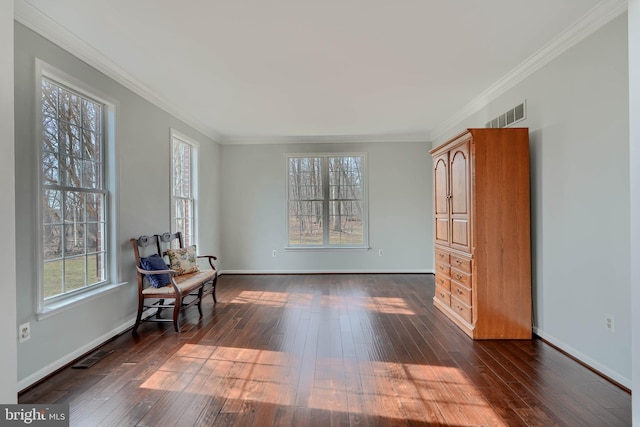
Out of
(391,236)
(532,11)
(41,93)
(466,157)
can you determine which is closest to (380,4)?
(532,11)

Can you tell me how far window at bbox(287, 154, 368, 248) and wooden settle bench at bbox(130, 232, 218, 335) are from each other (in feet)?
7.93

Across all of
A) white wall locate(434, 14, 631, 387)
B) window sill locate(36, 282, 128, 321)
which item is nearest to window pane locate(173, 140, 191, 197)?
window sill locate(36, 282, 128, 321)

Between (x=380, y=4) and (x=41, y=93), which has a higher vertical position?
(x=380, y=4)

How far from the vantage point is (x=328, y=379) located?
232 centimetres

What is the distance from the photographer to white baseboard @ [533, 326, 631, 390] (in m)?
2.17

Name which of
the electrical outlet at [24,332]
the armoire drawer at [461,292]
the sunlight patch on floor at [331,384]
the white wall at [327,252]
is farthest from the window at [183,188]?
the armoire drawer at [461,292]

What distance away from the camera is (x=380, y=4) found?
7.04 feet

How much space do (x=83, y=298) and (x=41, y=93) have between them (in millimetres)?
1698

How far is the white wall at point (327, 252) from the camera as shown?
6.14 meters

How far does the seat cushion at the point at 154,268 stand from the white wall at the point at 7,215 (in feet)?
6.19

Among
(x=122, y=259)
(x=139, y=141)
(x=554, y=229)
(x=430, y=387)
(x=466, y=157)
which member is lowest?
(x=430, y=387)

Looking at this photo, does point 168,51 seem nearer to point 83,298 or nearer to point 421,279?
point 83,298

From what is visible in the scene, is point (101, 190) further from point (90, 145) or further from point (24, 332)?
point (24, 332)

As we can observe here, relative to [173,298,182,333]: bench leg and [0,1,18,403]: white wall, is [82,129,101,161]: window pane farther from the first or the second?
[173,298,182,333]: bench leg
